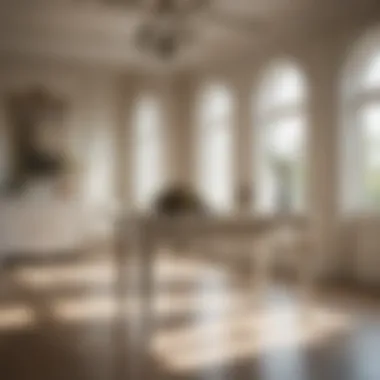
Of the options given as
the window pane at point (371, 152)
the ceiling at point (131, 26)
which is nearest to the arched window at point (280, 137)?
the ceiling at point (131, 26)

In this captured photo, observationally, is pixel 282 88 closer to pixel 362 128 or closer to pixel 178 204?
pixel 362 128

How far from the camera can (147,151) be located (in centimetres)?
1054

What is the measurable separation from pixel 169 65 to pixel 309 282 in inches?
198

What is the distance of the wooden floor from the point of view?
3486 millimetres

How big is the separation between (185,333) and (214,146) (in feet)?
18.5

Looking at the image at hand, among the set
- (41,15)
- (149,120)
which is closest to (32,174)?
(149,120)

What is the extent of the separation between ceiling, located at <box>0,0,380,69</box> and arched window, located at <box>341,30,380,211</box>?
0.50 meters

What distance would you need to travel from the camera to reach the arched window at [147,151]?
1034cm

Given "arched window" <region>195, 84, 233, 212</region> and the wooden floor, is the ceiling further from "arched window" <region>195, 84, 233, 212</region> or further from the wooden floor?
the wooden floor

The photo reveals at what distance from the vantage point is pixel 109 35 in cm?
784

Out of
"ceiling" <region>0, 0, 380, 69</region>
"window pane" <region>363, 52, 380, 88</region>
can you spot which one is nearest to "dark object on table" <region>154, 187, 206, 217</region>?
"ceiling" <region>0, 0, 380, 69</region>

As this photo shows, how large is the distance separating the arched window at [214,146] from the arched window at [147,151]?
84 centimetres

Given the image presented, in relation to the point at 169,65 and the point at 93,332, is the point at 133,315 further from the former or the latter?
the point at 169,65

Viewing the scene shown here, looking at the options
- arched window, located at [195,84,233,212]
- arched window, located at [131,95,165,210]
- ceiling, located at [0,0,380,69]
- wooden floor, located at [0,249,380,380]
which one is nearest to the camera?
wooden floor, located at [0,249,380,380]
